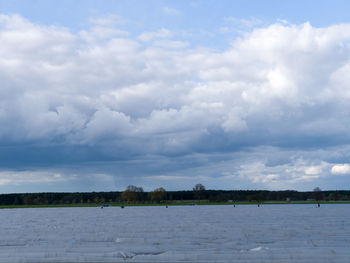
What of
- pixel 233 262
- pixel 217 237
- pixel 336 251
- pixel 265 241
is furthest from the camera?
pixel 217 237

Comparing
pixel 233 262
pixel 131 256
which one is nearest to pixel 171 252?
pixel 131 256

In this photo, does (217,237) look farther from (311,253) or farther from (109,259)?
(109,259)

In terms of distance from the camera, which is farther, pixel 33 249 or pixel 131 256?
pixel 33 249

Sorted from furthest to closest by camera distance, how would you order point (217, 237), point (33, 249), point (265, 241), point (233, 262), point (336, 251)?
point (217, 237) < point (265, 241) < point (33, 249) < point (336, 251) < point (233, 262)

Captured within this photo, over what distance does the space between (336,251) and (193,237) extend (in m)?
20.7

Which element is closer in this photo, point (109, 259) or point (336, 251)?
point (109, 259)

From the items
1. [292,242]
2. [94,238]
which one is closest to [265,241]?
[292,242]

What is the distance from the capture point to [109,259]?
44.2m

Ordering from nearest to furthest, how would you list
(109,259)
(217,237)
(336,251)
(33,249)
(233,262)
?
(233,262)
(109,259)
(336,251)
(33,249)
(217,237)

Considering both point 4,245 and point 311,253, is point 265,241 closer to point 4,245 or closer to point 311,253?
point 311,253

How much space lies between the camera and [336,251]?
4781 centimetres

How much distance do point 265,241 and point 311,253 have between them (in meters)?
10.9

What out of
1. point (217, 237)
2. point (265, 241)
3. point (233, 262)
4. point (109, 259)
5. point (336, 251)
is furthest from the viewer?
point (217, 237)

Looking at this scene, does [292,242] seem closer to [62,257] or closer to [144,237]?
[144,237]
